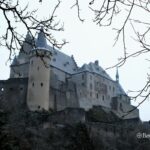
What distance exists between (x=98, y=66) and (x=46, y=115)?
16457 mm

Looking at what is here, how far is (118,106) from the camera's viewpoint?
47531 millimetres

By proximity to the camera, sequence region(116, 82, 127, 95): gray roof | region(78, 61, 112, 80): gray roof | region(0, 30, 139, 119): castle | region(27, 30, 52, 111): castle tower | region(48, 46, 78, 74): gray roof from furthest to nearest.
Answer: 1. region(116, 82, 127, 95): gray roof
2. region(78, 61, 112, 80): gray roof
3. region(48, 46, 78, 74): gray roof
4. region(0, 30, 139, 119): castle
5. region(27, 30, 52, 111): castle tower

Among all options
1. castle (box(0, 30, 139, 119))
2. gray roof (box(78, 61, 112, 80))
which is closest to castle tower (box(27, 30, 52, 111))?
castle (box(0, 30, 139, 119))

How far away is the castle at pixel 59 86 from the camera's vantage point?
40.2m

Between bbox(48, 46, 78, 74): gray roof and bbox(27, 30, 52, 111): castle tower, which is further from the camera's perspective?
bbox(48, 46, 78, 74): gray roof

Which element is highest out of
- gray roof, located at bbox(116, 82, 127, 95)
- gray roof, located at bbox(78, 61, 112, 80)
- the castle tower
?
gray roof, located at bbox(78, 61, 112, 80)

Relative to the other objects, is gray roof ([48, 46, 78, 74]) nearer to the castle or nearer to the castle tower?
the castle

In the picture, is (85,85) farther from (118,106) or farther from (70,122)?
(70,122)

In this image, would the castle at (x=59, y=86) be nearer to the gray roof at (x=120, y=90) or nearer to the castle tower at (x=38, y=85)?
the castle tower at (x=38, y=85)

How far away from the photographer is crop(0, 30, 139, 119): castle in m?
40.2

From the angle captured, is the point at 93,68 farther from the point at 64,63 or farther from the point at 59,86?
the point at 59,86

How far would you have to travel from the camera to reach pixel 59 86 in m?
43.4

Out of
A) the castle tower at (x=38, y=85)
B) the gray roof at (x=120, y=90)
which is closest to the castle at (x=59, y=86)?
the castle tower at (x=38, y=85)


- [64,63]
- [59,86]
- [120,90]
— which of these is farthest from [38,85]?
[120,90]
